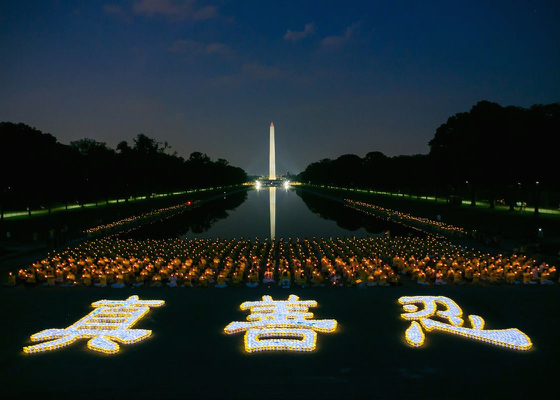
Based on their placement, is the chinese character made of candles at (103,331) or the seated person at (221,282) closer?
the chinese character made of candles at (103,331)

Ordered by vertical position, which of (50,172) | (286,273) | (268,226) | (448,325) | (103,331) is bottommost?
(268,226)

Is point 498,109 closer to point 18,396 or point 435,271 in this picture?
point 435,271

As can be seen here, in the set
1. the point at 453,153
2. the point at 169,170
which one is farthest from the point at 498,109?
the point at 169,170

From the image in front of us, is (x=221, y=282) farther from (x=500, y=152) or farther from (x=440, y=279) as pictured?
(x=500, y=152)

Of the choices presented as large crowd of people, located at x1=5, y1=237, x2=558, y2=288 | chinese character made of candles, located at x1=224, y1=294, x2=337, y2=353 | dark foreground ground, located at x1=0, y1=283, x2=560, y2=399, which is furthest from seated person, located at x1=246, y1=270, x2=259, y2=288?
chinese character made of candles, located at x1=224, y1=294, x2=337, y2=353

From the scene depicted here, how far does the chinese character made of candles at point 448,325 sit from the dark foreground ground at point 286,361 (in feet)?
1.20

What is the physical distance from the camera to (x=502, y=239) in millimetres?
38281


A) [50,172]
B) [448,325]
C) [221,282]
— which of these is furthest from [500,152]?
[50,172]

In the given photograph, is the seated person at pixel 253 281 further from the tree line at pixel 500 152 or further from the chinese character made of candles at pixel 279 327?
the tree line at pixel 500 152

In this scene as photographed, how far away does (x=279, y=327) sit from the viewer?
16.3 m

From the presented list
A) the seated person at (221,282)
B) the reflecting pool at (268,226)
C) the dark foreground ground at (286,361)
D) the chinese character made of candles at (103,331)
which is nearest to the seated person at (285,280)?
the seated person at (221,282)

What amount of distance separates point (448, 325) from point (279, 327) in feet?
24.8

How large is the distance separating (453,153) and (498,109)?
977 centimetres

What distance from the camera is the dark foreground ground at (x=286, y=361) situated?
12.0 m
